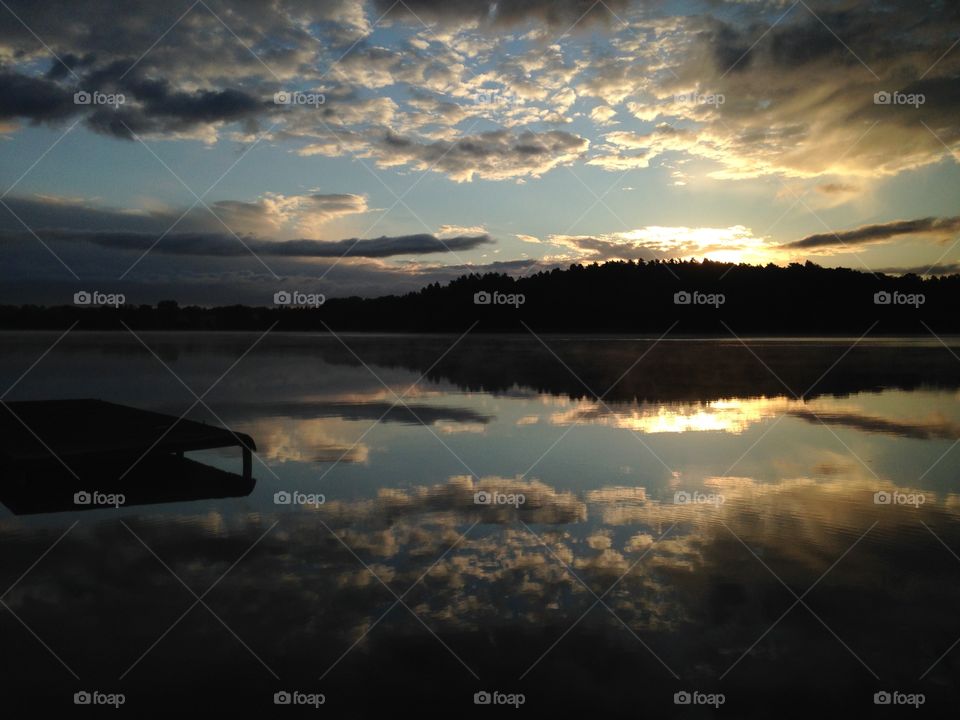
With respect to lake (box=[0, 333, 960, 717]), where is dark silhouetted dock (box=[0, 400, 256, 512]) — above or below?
above

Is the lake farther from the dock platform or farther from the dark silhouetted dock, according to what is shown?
the dock platform

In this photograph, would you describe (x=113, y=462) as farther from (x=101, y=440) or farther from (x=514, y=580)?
(x=514, y=580)

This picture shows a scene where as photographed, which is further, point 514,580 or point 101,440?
point 101,440

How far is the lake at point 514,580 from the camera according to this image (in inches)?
235

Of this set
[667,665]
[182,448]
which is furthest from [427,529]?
[182,448]

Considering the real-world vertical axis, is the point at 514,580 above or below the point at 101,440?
below

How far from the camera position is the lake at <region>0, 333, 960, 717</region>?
19.6 ft

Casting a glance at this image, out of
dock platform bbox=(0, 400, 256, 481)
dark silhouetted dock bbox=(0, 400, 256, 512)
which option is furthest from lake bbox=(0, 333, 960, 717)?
dock platform bbox=(0, 400, 256, 481)

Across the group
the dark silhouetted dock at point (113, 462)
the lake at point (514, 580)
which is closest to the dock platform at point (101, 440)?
the dark silhouetted dock at point (113, 462)

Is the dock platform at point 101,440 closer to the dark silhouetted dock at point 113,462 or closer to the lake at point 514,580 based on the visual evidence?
the dark silhouetted dock at point 113,462

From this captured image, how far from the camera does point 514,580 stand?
7.98 m

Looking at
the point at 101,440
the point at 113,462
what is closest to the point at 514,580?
the point at 101,440

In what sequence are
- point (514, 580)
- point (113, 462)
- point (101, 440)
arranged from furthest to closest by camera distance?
point (113, 462) < point (101, 440) < point (514, 580)

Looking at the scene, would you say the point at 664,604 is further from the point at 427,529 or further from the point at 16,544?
the point at 16,544
